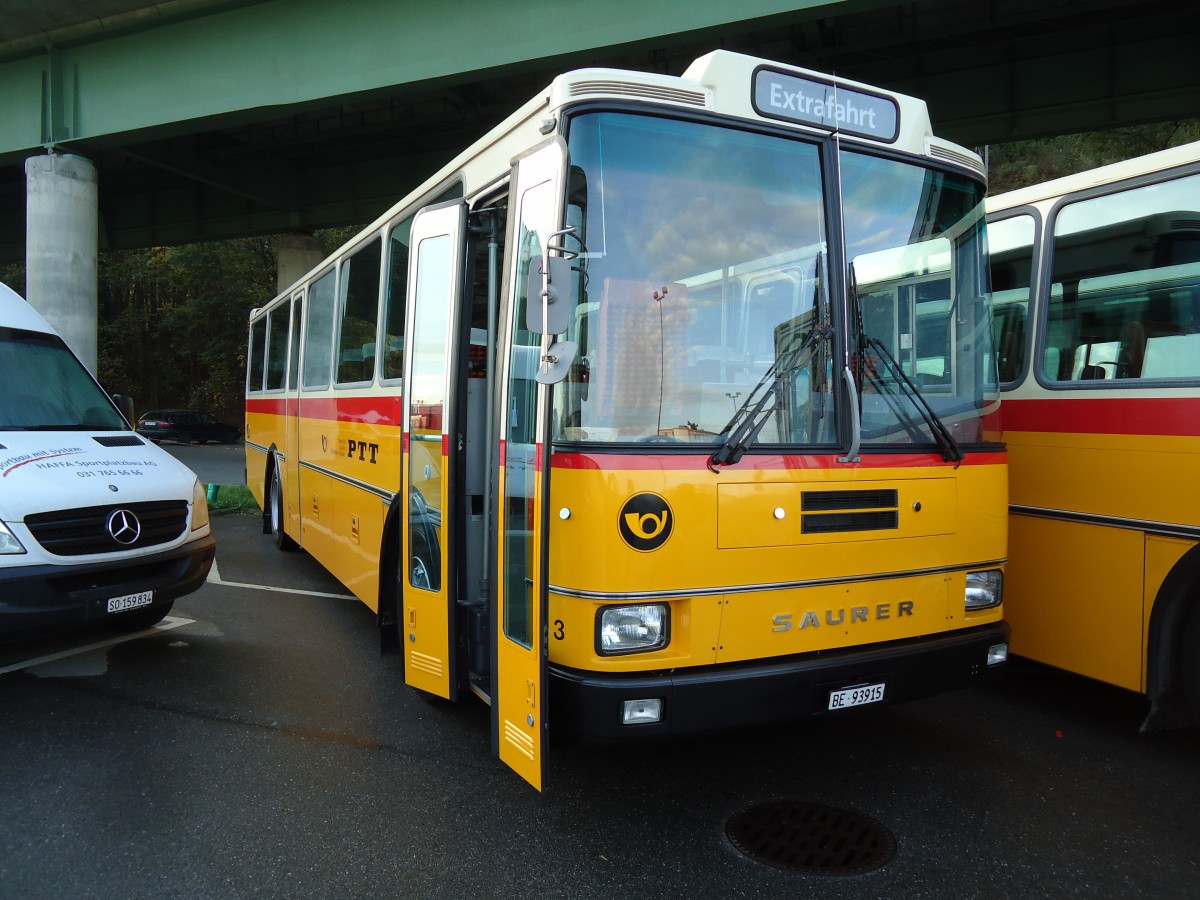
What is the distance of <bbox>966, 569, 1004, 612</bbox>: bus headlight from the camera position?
4.06 meters

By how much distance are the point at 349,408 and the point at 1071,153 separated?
108ft

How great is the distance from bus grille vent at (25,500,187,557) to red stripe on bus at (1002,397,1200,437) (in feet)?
17.0

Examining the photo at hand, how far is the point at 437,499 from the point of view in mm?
4406

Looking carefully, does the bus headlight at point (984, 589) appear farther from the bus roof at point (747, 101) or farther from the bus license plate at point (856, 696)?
the bus roof at point (747, 101)

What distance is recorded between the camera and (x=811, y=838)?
3.65 metres

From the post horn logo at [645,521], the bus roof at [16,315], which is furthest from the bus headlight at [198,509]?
the post horn logo at [645,521]

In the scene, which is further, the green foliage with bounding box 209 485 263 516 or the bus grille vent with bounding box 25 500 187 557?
the green foliage with bounding box 209 485 263 516

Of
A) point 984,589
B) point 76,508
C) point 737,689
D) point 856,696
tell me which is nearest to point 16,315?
point 76,508

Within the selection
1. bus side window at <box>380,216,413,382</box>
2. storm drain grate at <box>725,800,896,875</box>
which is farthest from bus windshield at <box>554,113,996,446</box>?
bus side window at <box>380,216,413,382</box>

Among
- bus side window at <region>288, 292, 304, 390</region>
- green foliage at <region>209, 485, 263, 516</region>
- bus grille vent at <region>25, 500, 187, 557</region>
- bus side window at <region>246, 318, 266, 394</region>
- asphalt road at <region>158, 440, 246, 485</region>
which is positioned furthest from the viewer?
asphalt road at <region>158, 440, 246, 485</region>

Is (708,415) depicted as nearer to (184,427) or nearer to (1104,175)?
(1104,175)

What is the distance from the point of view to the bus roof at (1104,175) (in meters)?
4.45

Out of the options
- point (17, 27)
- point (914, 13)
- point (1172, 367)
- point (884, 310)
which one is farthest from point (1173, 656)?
point (17, 27)

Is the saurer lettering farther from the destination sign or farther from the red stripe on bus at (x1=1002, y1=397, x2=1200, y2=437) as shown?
the destination sign
